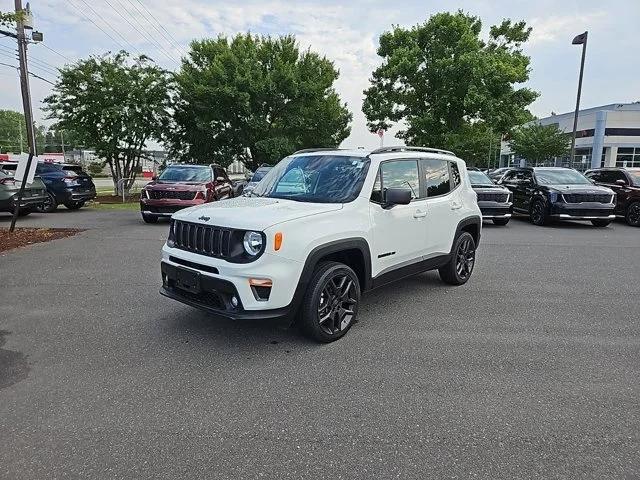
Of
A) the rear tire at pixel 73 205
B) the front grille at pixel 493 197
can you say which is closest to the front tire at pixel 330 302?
the front grille at pixel 493 197

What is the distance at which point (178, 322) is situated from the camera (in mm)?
4918

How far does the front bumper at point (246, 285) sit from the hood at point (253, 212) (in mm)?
315

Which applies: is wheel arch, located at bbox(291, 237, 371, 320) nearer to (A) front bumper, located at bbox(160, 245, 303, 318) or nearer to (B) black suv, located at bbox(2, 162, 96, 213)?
(A) front bumper, located at bbox(160, 245, 303, 318)

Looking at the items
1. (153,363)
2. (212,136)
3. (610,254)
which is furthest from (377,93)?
(153,363)

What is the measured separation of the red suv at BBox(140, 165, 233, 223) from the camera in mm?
12523

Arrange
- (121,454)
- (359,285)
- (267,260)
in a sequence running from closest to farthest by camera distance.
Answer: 1. (121,454)
2. (267,260)
3. (359,285)

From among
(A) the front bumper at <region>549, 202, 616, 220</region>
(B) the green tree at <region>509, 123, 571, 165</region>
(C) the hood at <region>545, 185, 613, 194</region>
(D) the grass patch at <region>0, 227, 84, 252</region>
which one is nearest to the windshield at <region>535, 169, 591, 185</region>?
(C) the hood at <region>545, 185, 613, 194</region>

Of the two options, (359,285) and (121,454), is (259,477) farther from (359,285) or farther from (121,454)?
(359,285)

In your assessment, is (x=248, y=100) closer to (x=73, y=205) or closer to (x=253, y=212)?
(x=73, y=205)

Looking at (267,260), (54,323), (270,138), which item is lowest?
(54,323)

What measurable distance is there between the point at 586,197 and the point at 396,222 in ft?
33.9

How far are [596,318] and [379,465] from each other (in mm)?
3790

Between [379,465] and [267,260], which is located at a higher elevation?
[267,260]

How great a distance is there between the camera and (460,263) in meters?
6.54
